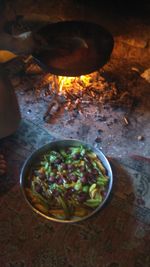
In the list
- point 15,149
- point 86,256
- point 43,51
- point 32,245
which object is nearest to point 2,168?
point 15,149

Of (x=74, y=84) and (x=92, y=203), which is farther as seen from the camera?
(x=74, y=84)

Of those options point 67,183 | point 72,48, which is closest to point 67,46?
point 72,48

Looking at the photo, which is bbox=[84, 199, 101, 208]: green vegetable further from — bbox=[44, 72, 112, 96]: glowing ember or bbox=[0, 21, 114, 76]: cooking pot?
bbox=[44, 72, 112, 96]: glowing ember

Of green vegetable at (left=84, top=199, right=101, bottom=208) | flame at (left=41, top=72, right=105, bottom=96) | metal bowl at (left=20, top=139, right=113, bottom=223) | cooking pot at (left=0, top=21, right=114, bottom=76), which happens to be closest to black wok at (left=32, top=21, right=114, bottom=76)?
cooking pot at (left=0, top=21, right=114, bottom=76)

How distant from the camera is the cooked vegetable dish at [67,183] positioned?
2182 millimetres

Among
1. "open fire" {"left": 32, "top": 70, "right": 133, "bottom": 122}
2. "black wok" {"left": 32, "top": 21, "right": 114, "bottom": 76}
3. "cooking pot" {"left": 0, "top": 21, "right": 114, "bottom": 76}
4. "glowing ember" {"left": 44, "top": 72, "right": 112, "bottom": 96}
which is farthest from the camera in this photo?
"glowing ember" {"left": 44, "top": 72, "right": 112, "bottom": 96}

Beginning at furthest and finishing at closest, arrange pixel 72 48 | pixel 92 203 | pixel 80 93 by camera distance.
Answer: pixel 80 93 → pixel 72 48 → pixel 92 203

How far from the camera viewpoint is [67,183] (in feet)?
7.47

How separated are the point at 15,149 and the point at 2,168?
276 millimetres

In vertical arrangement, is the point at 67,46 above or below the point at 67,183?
above

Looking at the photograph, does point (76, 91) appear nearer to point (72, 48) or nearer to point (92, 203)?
Result: point (72, 48)

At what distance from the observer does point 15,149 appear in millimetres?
2664

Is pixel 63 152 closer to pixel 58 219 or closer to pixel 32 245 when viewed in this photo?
pixel 58 219

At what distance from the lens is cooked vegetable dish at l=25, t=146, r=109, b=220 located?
2.18 m
